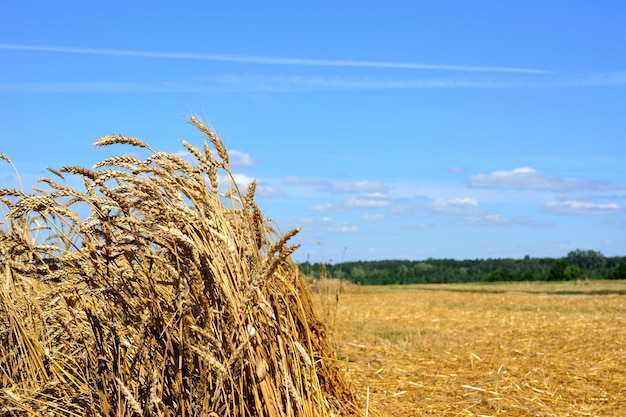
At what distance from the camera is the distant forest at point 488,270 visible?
2884cm

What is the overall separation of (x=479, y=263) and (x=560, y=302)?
27.7 meters

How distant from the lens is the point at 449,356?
271 inches

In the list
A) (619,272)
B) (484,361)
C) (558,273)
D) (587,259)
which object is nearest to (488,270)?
(587,259)

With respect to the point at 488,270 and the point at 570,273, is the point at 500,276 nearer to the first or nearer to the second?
the point at 570,273

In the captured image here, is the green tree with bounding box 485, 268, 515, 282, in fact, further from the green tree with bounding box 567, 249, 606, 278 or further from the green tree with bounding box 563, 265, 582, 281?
the green tree with bounding box 567, 249, 606, 278

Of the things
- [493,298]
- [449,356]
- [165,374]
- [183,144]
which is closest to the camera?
[165,374]

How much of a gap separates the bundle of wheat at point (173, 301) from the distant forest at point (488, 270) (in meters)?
22.5

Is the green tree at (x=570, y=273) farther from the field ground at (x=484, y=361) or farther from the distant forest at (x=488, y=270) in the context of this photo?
the field ground at (x=484, y=361)

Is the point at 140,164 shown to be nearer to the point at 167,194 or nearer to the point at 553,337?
the point at 167,194

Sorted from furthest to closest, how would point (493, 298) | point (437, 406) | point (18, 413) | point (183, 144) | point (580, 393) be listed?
point (493, 298) → point (580, 393) → point (437, 406) → point (18, 413) → point (183, 144)

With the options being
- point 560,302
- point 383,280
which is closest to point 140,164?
point 560,302

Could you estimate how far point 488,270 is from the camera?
38.8m

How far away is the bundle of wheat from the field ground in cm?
144

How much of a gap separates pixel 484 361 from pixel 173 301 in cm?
450
